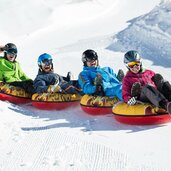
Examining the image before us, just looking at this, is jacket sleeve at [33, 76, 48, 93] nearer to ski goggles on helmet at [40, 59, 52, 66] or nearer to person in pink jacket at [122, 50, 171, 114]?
ski goggles on helmet at [40, 59, 52, 66]

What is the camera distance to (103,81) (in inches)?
297

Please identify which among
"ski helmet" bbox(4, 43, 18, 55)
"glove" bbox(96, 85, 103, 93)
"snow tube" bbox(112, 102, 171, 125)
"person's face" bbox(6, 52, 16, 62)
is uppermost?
"ski helmet" bbox(4, 43, 18, 55)

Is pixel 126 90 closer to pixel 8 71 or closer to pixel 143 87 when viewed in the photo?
pixel 143 87

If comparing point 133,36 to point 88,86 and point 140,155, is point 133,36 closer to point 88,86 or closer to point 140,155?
point 88,86

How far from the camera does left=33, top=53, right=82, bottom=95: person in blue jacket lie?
782 cm

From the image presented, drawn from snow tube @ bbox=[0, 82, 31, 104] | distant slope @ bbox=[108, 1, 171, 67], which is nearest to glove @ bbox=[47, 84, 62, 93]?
snow tube @ bbox=[0, 82, 31, 104]

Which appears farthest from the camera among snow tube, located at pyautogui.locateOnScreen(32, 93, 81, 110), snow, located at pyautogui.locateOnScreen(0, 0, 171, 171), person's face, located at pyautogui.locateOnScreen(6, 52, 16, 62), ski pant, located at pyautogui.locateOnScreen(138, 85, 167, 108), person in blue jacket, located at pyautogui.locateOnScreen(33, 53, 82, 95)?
person's face, located at pyautogui.locateOnScreen(6, 52, 16, 62)

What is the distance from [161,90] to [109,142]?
48.1 inches

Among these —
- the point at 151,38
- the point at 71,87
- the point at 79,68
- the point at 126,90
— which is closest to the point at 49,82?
the point at 71,87

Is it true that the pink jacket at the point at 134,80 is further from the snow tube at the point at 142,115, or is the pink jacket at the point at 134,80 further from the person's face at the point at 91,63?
the person's face at the point at 91,63

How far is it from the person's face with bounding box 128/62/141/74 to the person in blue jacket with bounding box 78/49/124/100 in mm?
554

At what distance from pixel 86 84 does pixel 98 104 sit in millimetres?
590

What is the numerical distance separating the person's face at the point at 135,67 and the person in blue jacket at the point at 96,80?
1.82 ft

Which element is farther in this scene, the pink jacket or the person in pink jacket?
the pink jacket
